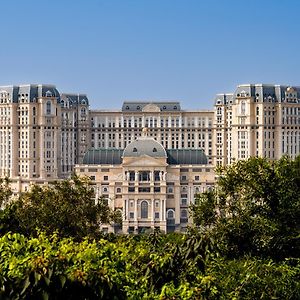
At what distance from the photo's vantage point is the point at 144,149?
354ft

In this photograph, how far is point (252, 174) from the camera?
121 ft

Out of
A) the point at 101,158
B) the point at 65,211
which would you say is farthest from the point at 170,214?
the point at 65,211

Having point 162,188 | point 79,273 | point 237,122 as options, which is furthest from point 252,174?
point 237,122

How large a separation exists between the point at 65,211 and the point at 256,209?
46.5 ft

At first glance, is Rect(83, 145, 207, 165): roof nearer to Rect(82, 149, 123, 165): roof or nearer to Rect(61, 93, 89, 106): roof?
Rect(82, 149, 123, 165): roof

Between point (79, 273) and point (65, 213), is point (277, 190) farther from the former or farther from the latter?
point (79, 273)

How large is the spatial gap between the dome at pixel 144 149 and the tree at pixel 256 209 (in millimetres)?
67266

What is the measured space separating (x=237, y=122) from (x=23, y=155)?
36117mm

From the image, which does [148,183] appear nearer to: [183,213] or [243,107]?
[183,213]

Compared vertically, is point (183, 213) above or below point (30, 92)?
below

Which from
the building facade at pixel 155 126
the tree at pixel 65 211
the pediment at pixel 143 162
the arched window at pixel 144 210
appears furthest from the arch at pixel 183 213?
the tree at pixel 65 211

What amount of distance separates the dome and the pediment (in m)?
1.56

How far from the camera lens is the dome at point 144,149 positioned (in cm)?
10694

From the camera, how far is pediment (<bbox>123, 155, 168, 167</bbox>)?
104812mm
